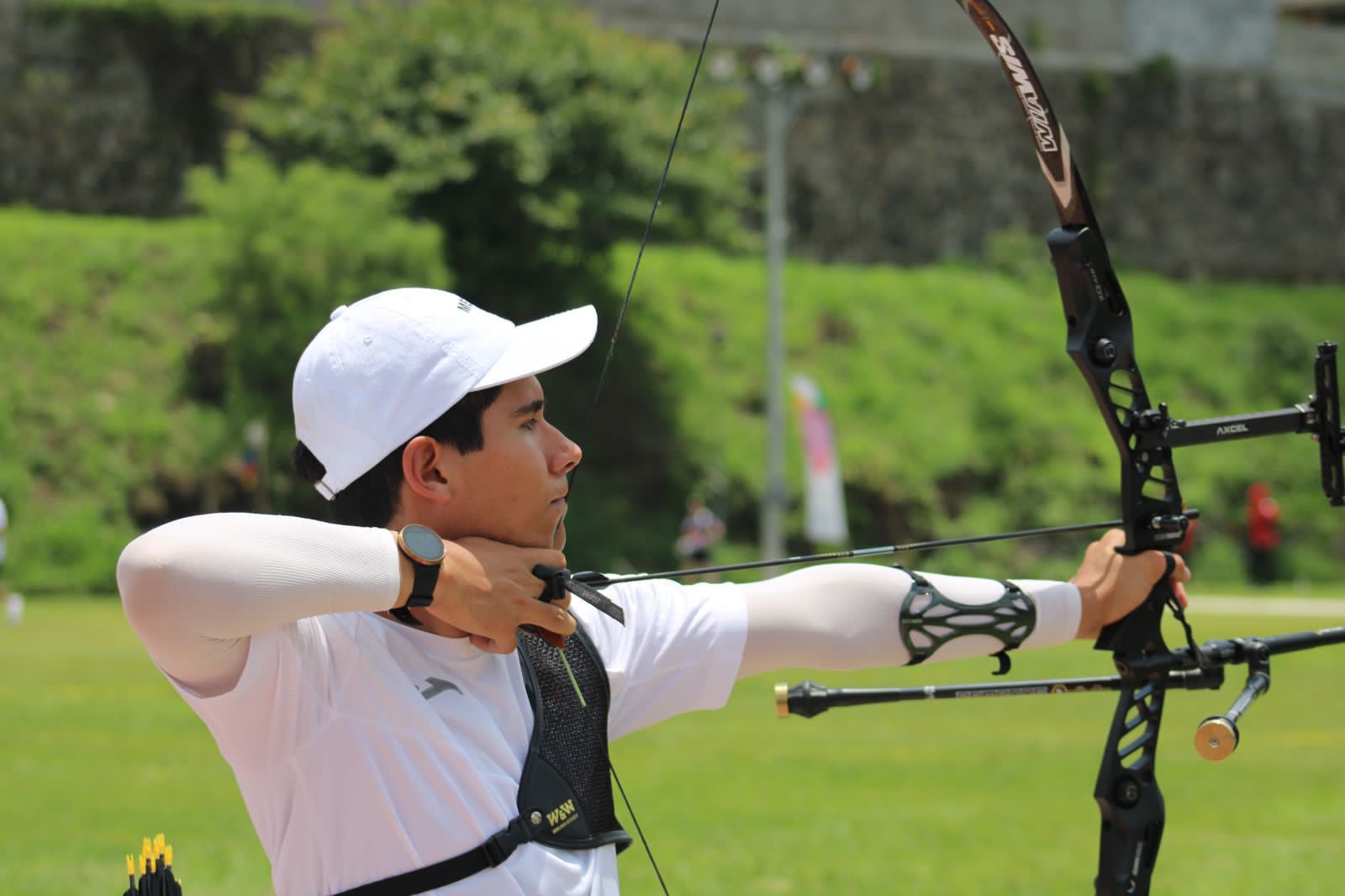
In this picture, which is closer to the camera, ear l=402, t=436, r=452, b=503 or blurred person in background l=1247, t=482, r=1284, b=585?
ear l=402, t=436, r=452, b=503

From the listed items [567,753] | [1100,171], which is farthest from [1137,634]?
[1100,171]

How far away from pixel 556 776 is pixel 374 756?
230 mm

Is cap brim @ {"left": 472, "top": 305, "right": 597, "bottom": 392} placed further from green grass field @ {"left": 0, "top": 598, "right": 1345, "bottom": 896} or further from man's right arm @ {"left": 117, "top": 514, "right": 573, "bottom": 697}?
green grass field @ {"left": 0, "top": 598, "right": 1345, "bottom": 896}

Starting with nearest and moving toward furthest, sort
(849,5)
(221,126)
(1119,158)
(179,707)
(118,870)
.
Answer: (118,870), (179,707), (221,126), (849,5), (1119,158)

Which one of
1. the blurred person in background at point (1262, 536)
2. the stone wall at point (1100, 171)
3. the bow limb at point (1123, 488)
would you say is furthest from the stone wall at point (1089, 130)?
the bow limb at point (1123, 488)

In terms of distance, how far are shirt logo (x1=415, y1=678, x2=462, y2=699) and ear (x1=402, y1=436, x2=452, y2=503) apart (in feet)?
0.80

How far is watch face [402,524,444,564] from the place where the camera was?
209 cm

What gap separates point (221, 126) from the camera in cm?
2662

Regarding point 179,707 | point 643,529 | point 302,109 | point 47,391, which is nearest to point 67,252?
point 47,391

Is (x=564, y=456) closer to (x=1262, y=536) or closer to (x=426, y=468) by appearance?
(x=426, y=468)

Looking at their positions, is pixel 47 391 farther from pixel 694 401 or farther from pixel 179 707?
pixel 179 707

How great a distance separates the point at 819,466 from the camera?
22266 millimetres

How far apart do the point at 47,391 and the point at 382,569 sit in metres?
22.2

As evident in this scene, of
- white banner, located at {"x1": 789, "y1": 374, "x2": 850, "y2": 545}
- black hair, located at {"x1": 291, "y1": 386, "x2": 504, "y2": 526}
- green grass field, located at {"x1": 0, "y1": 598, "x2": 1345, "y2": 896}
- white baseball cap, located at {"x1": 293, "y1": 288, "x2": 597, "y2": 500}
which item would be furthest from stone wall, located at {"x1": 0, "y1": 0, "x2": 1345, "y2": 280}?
white baseball cap, located at {"x1": 293, "y1": 288, "x2": 597, "y2": 500}
